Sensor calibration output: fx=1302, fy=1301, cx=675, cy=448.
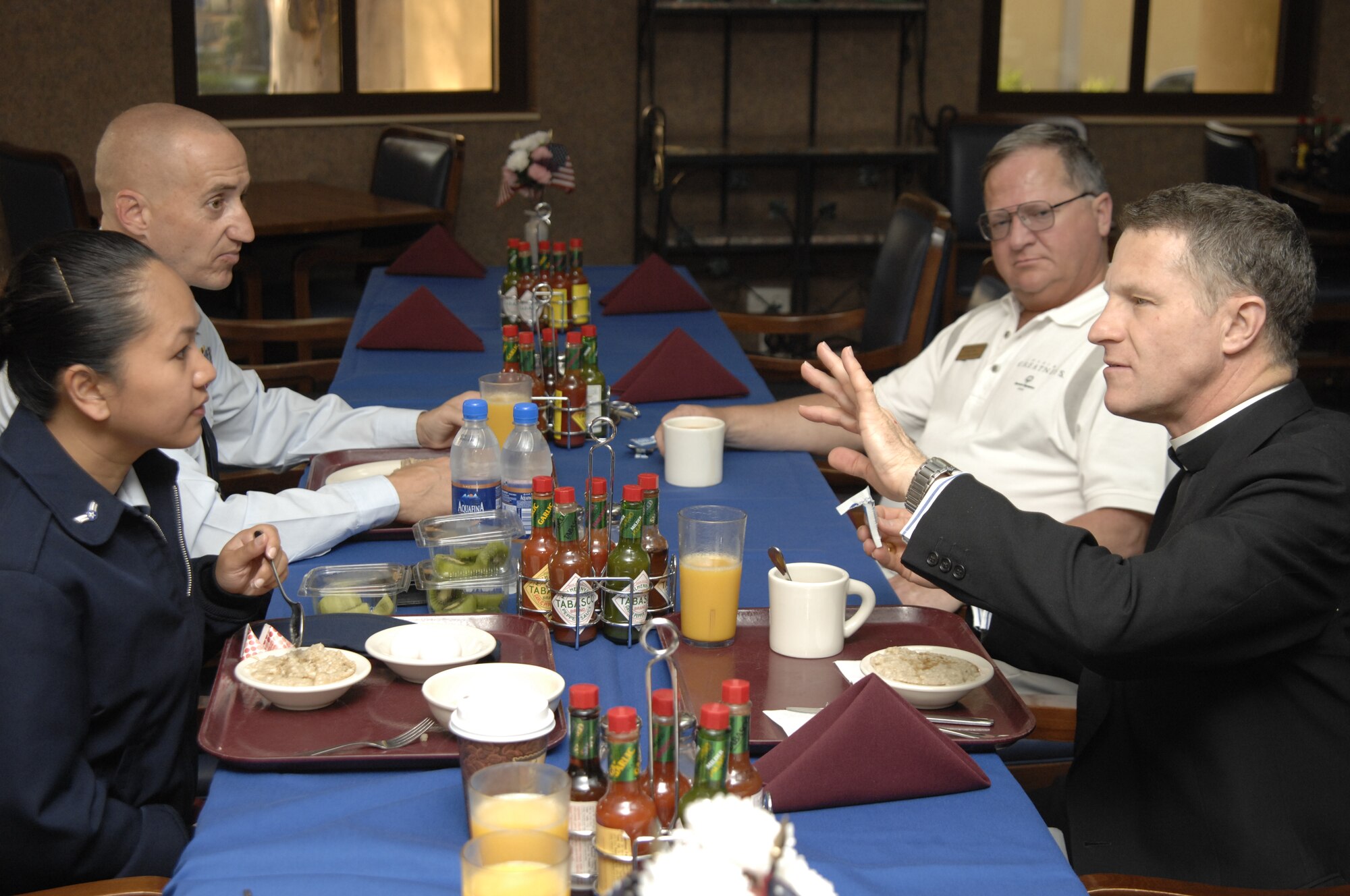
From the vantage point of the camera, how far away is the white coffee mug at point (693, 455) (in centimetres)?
221

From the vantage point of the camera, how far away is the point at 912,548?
1419 millimetres

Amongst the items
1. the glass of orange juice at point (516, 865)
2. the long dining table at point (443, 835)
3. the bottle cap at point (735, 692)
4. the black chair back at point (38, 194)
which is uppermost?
the black chair back at point (38, 194)

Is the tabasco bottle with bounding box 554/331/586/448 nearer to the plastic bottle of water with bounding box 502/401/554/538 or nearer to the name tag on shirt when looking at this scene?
the plastic bottle of water with bounding box 502/401/554/538

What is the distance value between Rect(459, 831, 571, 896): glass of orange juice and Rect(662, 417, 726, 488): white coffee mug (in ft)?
4.28

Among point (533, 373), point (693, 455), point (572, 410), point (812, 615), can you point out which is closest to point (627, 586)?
point (812, 615)

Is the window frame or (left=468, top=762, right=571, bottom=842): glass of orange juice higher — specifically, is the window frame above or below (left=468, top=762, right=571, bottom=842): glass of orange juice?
above

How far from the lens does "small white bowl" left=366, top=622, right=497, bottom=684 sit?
55.2 inches

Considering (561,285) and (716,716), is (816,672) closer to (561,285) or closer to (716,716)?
(716,716)

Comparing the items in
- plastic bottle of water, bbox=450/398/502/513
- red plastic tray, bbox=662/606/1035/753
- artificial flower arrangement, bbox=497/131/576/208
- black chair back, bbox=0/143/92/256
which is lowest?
red plastic tray, bbox=662/606/1035/753

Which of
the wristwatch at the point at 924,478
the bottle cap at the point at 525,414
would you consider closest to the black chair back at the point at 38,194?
the bottle cap at the point at 525,414

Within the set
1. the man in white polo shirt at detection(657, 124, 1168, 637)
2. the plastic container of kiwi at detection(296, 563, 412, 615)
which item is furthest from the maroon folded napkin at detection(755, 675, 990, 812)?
the man in white polo shirt at detection(657, 124, 1168, 637)

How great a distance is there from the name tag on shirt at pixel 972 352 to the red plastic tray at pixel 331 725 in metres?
1.38

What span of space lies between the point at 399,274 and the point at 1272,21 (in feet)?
16.0

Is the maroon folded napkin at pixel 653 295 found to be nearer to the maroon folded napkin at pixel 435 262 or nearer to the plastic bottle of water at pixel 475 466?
the maroon folded napkin at pixel 435 262
